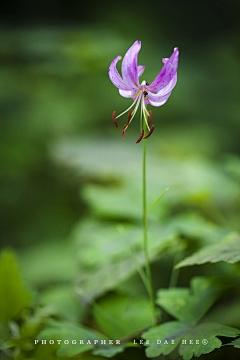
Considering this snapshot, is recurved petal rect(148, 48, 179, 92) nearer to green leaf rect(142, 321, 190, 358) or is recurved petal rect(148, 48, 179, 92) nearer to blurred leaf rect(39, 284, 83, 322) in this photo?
green leaf rect(142, 321, 190, 358)

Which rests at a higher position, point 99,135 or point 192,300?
point 99,135

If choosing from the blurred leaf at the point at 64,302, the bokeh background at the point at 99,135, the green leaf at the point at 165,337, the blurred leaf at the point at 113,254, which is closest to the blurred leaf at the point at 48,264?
the bokeh background at the point at 99,135

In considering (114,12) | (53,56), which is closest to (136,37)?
(114,12)

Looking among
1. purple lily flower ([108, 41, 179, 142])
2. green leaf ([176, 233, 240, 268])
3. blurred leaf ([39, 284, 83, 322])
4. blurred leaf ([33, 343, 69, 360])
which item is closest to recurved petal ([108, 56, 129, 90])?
purple lily flower ([108, 41, 179, 142])

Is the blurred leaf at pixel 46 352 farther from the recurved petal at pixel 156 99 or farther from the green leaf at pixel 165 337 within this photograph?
the recurved petal at pixel 156 99

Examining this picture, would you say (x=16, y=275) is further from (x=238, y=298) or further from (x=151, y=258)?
(x=238, y=298)

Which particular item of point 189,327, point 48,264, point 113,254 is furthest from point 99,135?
point 189,327

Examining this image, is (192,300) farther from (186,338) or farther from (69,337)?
(69,337)
